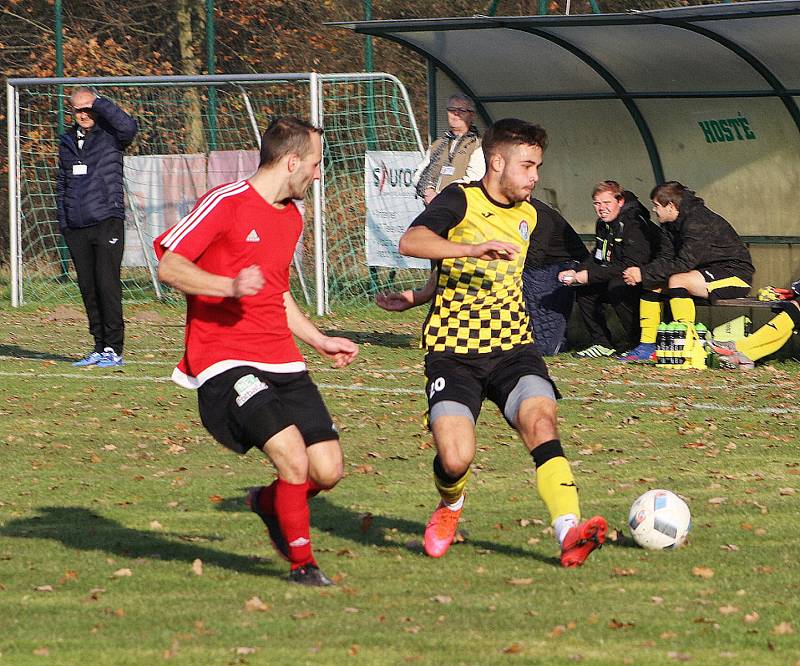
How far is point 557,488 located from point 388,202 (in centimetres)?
1214

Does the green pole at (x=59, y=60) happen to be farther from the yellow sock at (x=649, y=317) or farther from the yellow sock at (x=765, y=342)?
the yellow sock at (x=765, y=342)

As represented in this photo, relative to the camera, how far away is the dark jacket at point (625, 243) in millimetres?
14016

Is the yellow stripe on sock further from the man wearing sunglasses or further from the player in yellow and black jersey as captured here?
the man wearing sunglasses

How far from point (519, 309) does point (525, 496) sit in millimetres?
1593

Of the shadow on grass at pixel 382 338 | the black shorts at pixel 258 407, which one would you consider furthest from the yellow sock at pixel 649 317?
the black shorts at pixel 258 407

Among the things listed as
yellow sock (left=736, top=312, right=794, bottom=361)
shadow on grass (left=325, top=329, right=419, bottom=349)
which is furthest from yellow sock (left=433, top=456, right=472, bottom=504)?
shadow on grass (left=325, top=329, right=419, bottom=349)

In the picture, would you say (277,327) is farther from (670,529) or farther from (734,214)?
(734,214)

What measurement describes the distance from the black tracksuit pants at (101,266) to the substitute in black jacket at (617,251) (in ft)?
12.9

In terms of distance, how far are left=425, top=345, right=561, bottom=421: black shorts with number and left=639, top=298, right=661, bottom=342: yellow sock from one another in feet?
24.0

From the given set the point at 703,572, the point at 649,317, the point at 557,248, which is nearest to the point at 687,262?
the point at 649,317

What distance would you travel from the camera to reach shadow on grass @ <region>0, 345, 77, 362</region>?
46.4 feet

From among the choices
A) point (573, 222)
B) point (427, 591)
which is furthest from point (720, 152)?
point (427, 591)

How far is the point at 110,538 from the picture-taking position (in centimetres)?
702

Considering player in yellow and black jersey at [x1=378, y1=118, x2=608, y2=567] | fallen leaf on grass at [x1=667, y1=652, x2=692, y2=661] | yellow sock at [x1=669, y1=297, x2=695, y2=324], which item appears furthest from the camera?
yellow sock at [x1=669, y1=297, x2=695, y2=324]
